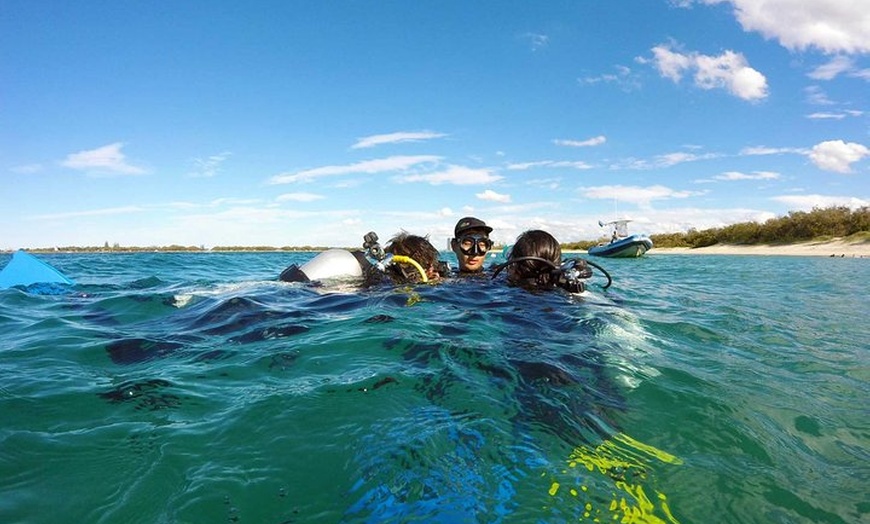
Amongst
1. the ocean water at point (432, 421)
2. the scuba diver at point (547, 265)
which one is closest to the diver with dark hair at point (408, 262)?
the scuba diver at point (547, 265)

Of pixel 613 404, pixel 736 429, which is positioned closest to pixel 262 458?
pixel 613 404

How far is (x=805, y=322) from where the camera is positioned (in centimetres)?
635

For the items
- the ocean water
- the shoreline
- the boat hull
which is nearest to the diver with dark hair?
the ocean water

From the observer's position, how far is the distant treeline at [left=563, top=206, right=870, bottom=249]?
34719 millimetres

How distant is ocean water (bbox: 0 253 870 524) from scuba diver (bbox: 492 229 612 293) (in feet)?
1.98

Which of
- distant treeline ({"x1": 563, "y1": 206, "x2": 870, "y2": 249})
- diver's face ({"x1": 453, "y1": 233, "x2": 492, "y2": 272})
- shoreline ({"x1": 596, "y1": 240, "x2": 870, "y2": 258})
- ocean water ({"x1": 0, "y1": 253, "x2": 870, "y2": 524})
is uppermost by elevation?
distant treeline ({"x1": 563, "y1": 206, "x2": 870, "y2": 249})

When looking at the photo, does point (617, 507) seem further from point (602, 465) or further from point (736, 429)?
point (736, 429)

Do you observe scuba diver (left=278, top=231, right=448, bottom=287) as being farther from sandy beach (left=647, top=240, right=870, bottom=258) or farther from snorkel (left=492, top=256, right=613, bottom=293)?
sandy beach (left=647, top=240, right=870, bottom=258)

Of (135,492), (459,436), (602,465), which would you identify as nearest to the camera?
(135,492)

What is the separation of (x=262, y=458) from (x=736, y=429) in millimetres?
2819

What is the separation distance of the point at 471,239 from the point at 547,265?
196cm

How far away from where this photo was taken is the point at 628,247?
34094 mm

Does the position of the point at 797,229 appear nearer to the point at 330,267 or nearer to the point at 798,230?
the point at 798,230

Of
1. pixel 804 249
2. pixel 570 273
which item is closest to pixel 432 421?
pixel 570 273
